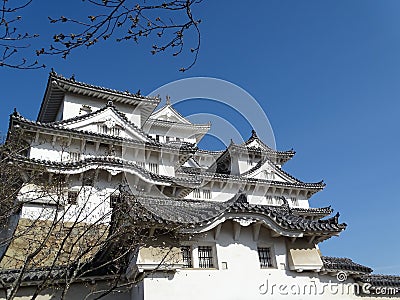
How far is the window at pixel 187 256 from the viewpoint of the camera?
9.58 m

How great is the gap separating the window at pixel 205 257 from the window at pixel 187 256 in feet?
0.97

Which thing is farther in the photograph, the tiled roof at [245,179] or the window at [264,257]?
the tiled roof at [245,179]

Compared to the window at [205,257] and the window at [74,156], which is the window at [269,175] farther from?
the window at [205,257]

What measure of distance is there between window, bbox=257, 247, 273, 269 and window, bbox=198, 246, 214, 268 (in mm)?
1567

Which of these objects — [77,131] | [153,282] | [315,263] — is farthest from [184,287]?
[77,131]

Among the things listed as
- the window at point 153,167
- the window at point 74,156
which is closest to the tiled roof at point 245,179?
the window at point 153,167

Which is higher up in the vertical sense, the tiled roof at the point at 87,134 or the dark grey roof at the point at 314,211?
the tiled roof at the point at 87,134

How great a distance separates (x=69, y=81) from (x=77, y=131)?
17.8 ft

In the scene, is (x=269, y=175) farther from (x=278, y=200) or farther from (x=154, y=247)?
(x=154, y=247)

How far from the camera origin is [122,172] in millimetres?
20234

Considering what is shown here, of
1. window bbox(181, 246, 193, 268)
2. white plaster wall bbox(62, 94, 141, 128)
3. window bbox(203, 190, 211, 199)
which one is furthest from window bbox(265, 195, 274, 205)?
window bbox(181, 246, 193, 268)

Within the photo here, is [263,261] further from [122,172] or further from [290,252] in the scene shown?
[122,172]

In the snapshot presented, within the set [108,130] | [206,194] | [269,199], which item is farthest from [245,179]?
[108,130]

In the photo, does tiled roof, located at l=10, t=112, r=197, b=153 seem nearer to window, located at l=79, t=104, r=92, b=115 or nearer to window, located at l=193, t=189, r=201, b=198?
window, located at l=79, t=104, r=92, b=115
